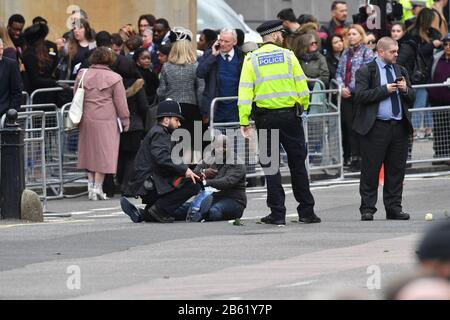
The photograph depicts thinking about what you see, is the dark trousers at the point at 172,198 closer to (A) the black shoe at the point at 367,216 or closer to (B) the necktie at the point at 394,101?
(A) the black shoe at the point at 367,216

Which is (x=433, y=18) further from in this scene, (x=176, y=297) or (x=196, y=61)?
(x=176, y=297)

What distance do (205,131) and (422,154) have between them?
11.5 ft

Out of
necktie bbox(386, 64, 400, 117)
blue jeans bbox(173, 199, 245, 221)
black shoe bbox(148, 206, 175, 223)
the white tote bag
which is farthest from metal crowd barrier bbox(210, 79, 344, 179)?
necktie bbox(386, 64, 400, 117)

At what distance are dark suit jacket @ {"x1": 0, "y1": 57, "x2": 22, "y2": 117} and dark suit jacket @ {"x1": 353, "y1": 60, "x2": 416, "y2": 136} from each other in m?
4.76

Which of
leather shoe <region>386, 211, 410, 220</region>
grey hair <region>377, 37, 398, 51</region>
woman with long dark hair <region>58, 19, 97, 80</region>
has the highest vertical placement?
woman with long dark hair <region>58, 19, 97, 80</region>

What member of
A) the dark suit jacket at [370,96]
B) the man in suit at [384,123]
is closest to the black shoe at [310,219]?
the man in suit at [384,123]

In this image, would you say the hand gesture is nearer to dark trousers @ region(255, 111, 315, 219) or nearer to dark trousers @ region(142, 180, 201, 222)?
dark trousers @ region(142, 180, 201, 222)

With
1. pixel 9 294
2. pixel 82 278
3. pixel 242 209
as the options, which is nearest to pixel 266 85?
pixel 242 209

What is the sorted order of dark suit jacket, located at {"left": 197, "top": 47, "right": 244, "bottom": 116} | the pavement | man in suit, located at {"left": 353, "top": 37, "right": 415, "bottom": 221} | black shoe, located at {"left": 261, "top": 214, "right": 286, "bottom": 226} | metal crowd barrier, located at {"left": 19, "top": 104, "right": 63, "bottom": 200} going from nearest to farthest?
the pavement < black shoe, located at {"left": 261, "top": 214, "right": 286, "bottom": 226} < man in suit, located at {"left": 353, "top": 37, "right": 415, "bottom": 221} < dark suit jacket, located at {"left": 197, "top": 47, "right": 244, "bottom": 116} < metal crowd barrier, located at {"left": 19, "top": 104, "right": 63, "bottom": 200}

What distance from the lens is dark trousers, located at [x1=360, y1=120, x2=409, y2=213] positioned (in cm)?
1434

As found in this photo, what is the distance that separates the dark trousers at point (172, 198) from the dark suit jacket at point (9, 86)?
10.6 feet

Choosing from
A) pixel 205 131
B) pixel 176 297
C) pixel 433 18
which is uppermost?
pixel 433 18

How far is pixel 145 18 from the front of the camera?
22406 mm

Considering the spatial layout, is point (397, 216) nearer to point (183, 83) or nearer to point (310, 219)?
point (310, 219)
